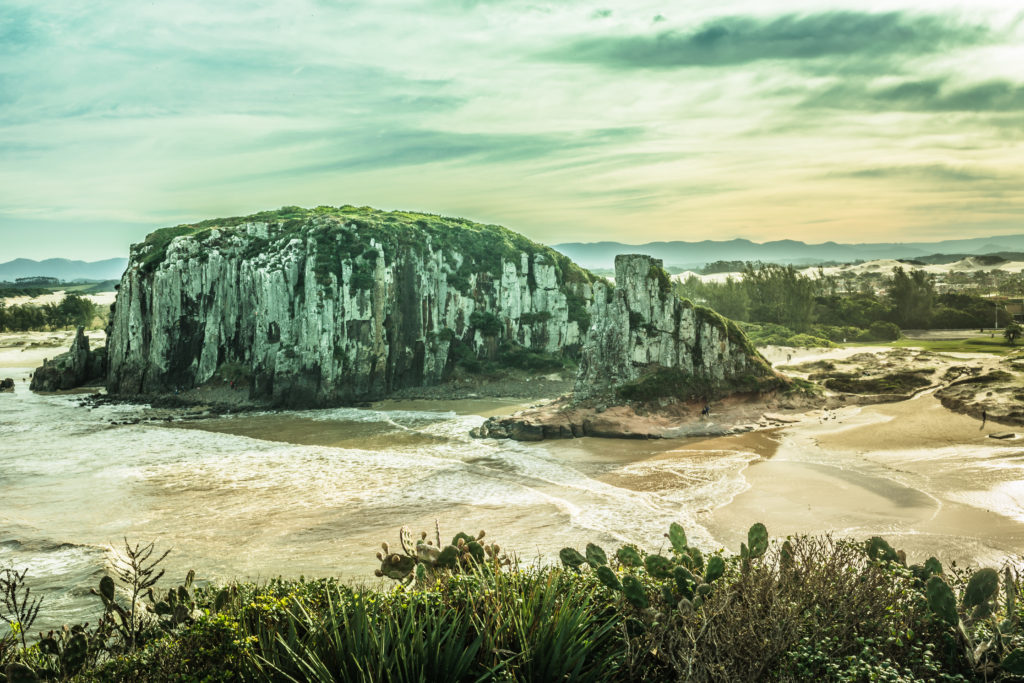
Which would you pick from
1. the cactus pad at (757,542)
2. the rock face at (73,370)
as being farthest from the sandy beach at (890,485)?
the rock face at (73,370)

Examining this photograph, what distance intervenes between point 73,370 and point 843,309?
2952 inches

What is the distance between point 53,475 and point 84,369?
33.0 metres

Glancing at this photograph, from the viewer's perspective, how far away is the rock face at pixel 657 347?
34562 millimetres

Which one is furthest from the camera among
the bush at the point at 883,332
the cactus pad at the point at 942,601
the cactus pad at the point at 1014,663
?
the bush at the point at 883,332

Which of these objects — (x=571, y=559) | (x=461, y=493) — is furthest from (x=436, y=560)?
(x=461, y=493)

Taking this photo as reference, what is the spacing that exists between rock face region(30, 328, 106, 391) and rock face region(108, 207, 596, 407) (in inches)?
121

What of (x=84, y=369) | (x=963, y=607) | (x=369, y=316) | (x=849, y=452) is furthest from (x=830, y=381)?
(x=84, y=369)

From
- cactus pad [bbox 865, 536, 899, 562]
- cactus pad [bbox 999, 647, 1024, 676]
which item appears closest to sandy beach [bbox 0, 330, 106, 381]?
cactus pad [bbox 865, 536, 899, 562]

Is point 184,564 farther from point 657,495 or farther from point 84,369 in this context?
point 84,369

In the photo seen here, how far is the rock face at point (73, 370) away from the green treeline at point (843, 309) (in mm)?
58831

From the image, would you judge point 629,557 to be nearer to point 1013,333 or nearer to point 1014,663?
point 1014,663

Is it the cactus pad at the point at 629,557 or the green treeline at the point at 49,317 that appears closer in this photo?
the cactus pad at the point at 629,557

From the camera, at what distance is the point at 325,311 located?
4728 centimetres

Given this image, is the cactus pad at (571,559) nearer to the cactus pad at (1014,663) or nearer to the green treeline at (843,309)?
the cactus pad at (1014,663)
